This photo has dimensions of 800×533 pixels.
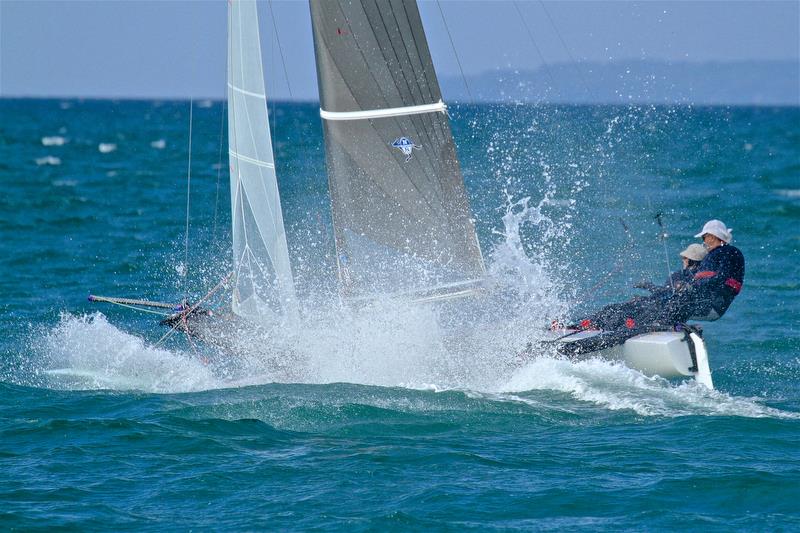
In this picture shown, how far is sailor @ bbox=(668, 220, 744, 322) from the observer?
400 inches

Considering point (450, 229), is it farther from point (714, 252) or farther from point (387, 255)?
point (714, 252)

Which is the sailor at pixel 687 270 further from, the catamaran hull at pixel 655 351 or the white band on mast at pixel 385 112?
the white band on mast at pixel 385 112

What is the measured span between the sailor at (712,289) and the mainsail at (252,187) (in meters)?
3.52

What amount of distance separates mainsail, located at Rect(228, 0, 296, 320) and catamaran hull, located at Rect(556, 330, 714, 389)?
2630mm

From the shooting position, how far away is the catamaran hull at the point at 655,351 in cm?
955

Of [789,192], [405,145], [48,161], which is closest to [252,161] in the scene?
[405,145]

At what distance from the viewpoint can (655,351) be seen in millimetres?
Result: 9555

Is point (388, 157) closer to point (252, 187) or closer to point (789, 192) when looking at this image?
point (252, 187)

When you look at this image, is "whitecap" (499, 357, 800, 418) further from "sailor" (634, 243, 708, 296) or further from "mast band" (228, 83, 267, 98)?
"mast band" (228, 83, 267, 98)

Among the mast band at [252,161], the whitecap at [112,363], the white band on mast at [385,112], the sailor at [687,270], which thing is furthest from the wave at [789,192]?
the mast band at [252,161]

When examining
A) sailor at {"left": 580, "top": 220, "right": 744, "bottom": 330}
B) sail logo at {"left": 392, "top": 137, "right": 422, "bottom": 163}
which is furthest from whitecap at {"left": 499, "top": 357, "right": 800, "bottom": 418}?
sail logo at {"left": 392, "top": 137, "right": 422, "bottom": 163}

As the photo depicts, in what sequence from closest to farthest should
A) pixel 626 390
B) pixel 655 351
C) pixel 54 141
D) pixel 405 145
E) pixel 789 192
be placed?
pixel 626 390, pixel 655 351, pixel 405 145, pixel 789 192, pixel 54 141

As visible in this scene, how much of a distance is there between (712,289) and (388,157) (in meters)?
3.17

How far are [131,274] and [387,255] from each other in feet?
23.3
